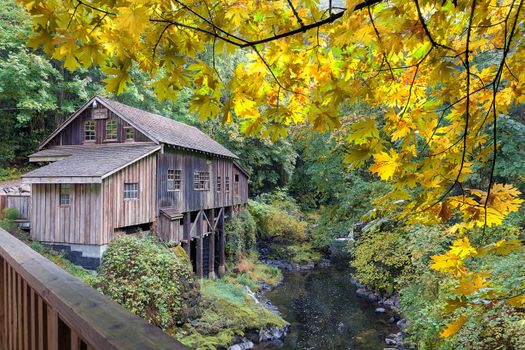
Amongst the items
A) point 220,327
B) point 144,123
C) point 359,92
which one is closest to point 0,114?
point 144,123

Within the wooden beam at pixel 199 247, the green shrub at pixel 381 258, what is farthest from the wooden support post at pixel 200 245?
the green shrub at pixel 381 258

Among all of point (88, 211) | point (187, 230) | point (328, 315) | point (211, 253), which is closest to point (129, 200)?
point (88, 211)

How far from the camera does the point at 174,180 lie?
15.5 meters

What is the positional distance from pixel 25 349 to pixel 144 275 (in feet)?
29.2

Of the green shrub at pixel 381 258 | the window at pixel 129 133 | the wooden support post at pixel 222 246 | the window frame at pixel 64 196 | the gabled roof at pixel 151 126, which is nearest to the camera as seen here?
the window frame at pixel 64 196

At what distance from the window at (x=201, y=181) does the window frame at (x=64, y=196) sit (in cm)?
596

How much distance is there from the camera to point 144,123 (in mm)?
15164

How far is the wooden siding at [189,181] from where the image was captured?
1466cm

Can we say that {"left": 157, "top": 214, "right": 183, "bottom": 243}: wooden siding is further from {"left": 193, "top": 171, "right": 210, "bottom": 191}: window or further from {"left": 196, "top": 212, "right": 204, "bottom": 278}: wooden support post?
{"left": 193, "top": 171, "right": 210, "bottom": 191}: window

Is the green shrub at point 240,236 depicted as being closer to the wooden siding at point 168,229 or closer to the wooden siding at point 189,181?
the wooden siding at point 189,181

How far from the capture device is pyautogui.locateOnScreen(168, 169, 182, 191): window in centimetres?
1516

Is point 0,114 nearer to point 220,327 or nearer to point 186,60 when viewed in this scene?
point 220,327

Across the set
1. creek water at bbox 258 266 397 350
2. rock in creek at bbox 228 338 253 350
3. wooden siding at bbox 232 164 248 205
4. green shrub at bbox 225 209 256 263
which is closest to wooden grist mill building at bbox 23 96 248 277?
green shrub at bbox 225 209 256 263

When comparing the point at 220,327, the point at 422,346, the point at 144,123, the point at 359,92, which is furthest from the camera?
the point at 144,123
